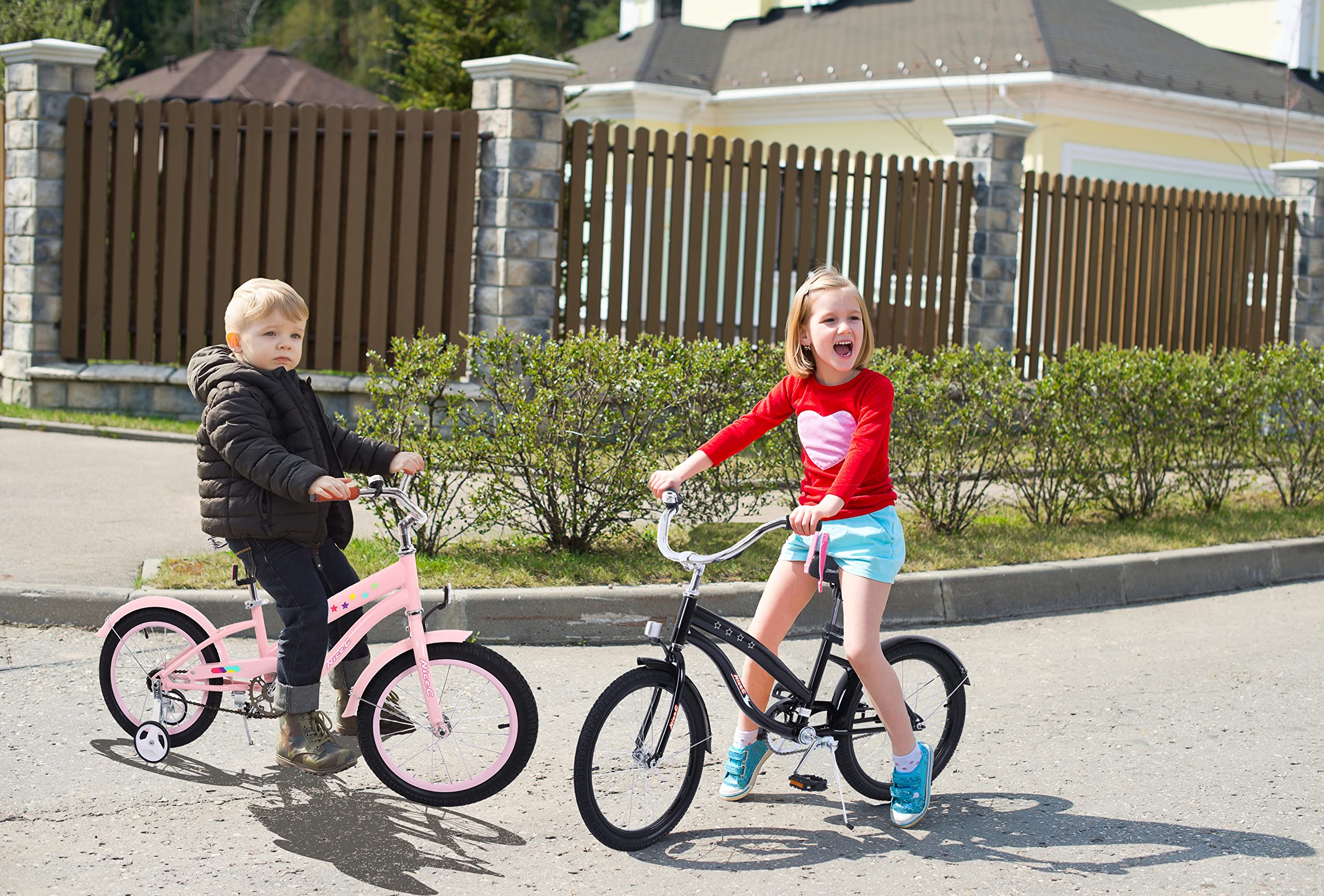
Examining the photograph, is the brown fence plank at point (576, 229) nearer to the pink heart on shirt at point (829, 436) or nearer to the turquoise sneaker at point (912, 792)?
the pink heart on shirt at point (829, 436)

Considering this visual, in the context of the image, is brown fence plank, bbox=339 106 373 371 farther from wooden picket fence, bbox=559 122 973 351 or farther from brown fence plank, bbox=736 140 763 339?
brown fence plank, bbox=736 140 763 339

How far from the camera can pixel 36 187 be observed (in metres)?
11.5

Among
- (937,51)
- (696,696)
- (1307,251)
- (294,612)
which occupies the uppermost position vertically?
(937,51)

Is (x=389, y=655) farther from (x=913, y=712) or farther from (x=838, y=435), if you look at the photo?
(x=913, y=712)

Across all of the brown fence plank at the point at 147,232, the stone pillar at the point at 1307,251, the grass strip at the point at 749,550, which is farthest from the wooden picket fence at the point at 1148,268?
the brown fence plank at the point at 147,232

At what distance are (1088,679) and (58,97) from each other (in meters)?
9.69

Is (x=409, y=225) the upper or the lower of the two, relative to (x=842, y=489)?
upper

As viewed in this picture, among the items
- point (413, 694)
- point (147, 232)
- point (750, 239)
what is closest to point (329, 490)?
point (413, 694)

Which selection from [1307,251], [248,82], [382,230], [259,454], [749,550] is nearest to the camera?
[259,454]

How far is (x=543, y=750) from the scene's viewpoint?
4.83 meters

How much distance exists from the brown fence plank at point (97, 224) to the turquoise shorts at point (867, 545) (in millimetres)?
9228

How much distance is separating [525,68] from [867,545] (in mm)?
7905

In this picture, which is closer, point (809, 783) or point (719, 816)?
point (719, 816)

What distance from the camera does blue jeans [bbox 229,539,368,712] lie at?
4234 millimetres
